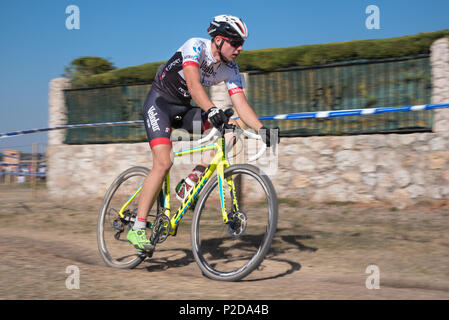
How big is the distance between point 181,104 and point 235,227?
131cm

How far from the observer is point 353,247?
5.75 m

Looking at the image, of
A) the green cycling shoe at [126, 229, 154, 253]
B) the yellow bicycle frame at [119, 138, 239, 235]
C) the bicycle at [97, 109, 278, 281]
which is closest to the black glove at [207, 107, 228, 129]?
the bicycle at [97, 109, 278, 281]

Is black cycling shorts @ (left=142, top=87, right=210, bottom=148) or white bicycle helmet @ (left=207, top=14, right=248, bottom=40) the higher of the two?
white bicycle helmet @ (left=207, top=14, right=248, bottom=40)

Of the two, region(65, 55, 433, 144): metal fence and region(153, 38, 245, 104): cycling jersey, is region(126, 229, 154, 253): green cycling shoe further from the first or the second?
region(65, 55, 433, 144): metal fence

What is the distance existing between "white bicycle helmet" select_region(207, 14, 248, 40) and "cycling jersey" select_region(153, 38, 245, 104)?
0.66 ft

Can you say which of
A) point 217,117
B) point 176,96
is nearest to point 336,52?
point 176,96

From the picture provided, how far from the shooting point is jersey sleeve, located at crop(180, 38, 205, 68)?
14.2 ft

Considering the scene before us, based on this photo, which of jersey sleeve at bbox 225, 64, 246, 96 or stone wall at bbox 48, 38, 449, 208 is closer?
jersey sleeve at bbox 225, 64, 246, 96

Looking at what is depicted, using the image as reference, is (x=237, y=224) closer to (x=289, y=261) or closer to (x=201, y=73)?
(x=289, y=261)

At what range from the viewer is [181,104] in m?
4.76

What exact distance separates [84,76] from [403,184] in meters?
8.40
